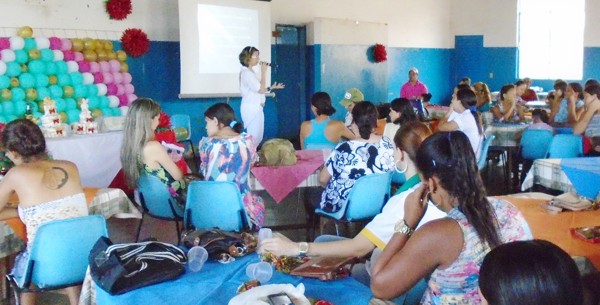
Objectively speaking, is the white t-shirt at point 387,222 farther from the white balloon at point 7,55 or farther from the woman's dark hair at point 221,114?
the white balloon at point 7,55

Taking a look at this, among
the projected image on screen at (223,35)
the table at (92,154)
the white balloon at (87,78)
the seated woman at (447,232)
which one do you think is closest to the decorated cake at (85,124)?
the table at (92,154)

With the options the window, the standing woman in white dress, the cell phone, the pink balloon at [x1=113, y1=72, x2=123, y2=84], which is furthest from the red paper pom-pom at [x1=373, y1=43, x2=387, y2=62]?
the cell phone

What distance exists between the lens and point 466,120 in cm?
586

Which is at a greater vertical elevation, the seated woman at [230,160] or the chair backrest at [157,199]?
the seated woman at [230,160]

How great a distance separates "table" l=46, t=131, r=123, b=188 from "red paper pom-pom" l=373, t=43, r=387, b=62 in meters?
6.01

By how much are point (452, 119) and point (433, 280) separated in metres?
4.22

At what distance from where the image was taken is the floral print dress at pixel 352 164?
4.03m

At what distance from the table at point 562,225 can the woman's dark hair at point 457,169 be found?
981 millimetres

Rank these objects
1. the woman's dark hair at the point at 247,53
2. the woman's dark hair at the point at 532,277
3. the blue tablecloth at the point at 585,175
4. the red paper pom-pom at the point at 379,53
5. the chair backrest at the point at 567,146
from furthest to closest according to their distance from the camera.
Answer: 1. the red paper pom-pom at the point at 379,53
2. the woman's dark hair at the point at 247,53
3. the chair backrest at the point at 567,146
4. the blue tablecloth at the point at 585,175
5. the woman's dark hair at the point at 532,277

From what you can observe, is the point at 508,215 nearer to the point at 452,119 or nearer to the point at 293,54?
the point at 452,119

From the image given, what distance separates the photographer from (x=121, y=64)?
25.5ft

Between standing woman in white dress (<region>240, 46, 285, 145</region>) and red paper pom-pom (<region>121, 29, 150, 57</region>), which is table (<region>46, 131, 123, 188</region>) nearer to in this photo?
standing woman in white dress (<region>240, 46, 285, 145</region>)

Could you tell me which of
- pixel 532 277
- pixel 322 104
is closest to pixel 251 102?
pixel 322 104

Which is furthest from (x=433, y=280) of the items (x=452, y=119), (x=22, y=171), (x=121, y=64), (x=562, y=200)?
(x=121, y=64)
